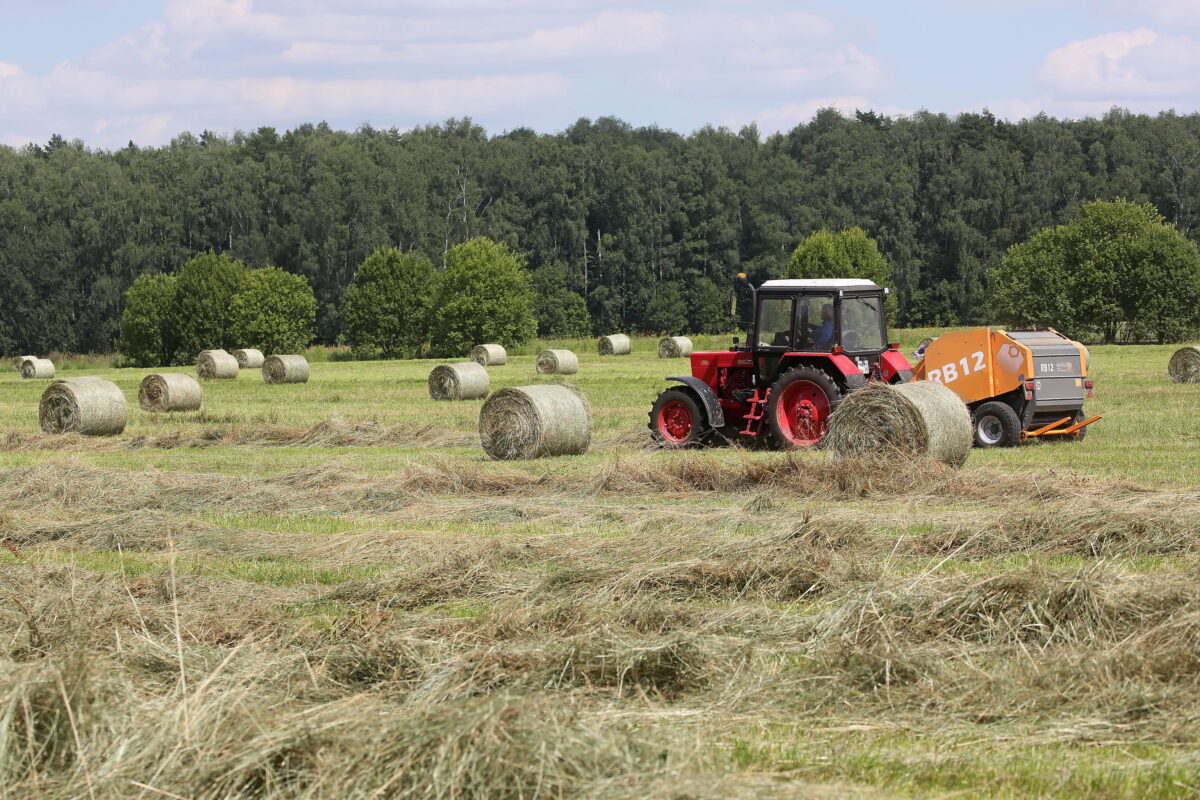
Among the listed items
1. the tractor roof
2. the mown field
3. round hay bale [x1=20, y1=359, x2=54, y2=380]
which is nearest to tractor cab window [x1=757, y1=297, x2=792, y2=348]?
the tractor roof

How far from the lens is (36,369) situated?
4762 cm

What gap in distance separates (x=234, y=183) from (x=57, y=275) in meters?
12.8

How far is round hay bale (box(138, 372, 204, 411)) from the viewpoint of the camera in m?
28.2

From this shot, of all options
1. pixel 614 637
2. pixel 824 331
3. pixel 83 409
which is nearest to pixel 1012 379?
pixel 824 331

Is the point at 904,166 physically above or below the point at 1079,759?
above

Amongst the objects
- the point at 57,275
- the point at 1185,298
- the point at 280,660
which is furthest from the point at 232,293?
the point at 280,660

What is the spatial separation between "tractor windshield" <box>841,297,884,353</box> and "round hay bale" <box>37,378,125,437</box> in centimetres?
1205

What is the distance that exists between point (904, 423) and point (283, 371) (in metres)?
28.0

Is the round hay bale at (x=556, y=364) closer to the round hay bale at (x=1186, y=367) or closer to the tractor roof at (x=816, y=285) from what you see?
the round hay bale at (x=1186, y=367)

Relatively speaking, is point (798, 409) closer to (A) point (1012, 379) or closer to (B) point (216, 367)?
(A) point (1012, 379)

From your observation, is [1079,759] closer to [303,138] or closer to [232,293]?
[232,293]

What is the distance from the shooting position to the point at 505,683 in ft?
18.9

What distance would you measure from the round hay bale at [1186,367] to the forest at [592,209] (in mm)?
55093

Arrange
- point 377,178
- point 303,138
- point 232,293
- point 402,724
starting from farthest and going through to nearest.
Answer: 1. point 303,138
2. point 377,178
3. point 232,293
4. point 402,724
